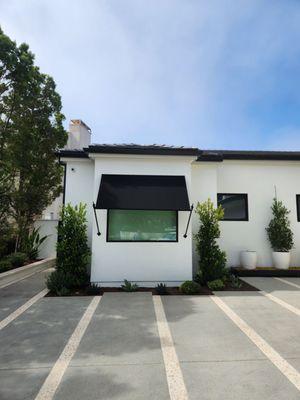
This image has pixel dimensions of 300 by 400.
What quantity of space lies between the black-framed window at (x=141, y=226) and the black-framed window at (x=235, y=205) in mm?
3254

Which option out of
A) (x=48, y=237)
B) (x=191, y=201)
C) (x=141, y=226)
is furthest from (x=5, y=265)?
(x=191, y=201)

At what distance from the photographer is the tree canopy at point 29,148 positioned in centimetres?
1161

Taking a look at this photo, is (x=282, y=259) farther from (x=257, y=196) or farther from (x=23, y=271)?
(x=23, y=271)

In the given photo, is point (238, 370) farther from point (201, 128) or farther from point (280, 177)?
point (201, 128)

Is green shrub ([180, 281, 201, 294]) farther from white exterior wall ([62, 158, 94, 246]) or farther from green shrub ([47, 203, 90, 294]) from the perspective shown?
white exterior wall ([62, 158, 94, 246])

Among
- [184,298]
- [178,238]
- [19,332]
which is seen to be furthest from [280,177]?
[19,332]

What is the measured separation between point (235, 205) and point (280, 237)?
7.11 ft

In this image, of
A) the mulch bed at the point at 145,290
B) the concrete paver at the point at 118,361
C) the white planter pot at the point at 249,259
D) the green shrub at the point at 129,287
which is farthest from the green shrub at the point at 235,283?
the concrete paver at the point at 118,361

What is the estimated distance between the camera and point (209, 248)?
8.45 m

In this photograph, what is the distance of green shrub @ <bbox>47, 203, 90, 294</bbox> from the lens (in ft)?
25.8

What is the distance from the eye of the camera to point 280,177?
1101 cm

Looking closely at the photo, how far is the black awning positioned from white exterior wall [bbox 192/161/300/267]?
299 cm

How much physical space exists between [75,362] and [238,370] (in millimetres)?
2376

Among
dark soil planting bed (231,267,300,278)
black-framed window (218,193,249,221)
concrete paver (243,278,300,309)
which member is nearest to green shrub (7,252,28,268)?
black-framed window (218,193,249,221)
